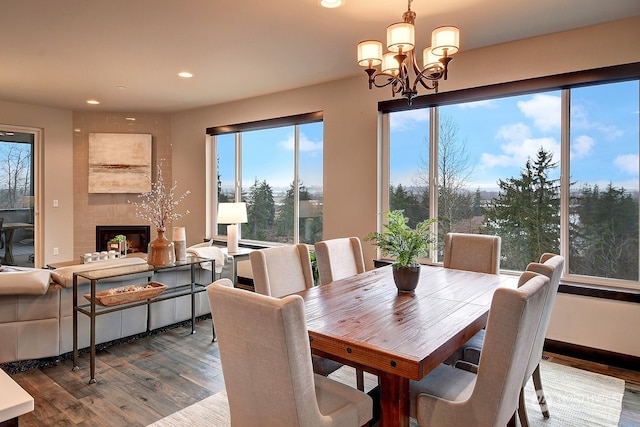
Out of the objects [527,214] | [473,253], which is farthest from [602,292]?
[473,253]

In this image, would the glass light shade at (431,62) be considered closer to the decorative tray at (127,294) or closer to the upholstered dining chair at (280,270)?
the upholstered dining chair at (280,270)

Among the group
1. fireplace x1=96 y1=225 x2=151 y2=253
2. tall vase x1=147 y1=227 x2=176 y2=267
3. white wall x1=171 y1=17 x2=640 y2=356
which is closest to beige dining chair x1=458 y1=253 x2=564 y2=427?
white wall x1=171 y1=17 x2=640 y2=356

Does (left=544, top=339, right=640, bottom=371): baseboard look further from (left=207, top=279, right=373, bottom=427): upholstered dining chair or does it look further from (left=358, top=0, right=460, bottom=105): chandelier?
(left=207, top=279, right=373, bottom=427): upholstered dining chair

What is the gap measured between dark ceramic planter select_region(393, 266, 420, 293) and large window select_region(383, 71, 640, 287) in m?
1.77

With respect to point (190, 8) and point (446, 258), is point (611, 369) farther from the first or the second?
point (190, 8)

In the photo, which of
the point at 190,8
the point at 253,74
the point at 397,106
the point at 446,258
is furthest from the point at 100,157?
the point at 446,258

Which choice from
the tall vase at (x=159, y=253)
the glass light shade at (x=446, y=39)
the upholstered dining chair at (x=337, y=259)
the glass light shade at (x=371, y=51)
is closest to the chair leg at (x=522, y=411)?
the upholstered dining chair at (x=337, y=259)

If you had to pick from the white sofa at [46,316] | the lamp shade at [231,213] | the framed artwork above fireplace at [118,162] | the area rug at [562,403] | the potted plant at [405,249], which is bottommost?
the area rug at [562,403]

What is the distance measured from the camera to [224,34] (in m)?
3.35

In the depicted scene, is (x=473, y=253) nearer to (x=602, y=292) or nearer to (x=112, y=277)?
(x=602, y=292)

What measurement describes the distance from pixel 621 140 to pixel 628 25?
2.80 ft

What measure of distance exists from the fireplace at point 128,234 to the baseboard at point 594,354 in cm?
581

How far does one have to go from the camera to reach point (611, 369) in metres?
3.09

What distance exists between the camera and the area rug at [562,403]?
237 cm
